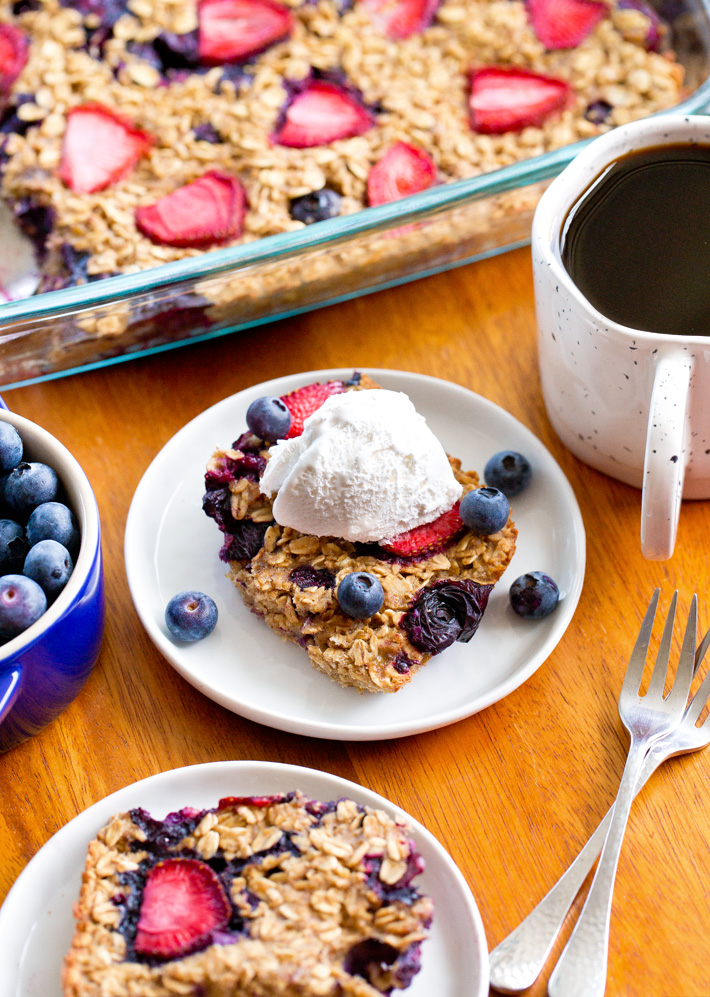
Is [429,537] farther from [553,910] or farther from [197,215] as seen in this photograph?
[197,215]

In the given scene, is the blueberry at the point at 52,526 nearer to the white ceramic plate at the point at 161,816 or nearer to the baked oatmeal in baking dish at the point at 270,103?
the white ceramic plate at the point at 161,816

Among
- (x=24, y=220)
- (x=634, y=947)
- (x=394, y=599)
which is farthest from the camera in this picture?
(x=24, y=220)

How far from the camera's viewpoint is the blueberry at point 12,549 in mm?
1180

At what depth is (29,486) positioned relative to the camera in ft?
3.91

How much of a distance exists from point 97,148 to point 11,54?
0.33 m

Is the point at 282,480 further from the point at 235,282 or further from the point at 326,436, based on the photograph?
the point at 235,282

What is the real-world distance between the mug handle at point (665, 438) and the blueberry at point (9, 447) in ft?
2.59

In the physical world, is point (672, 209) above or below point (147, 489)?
above

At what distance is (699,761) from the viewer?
121 cm

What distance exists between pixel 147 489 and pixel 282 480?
239 millimetres

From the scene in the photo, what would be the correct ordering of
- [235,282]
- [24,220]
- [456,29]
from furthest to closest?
1. [456,29]
2. [24,220]
3. [235,282]

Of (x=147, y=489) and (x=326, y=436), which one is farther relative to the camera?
(x=147, y=489)

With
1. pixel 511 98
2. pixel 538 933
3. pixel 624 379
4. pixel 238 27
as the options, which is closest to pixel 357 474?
pixel 624 379

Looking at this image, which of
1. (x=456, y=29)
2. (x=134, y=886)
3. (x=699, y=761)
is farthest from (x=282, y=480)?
(x=456, y=29)
